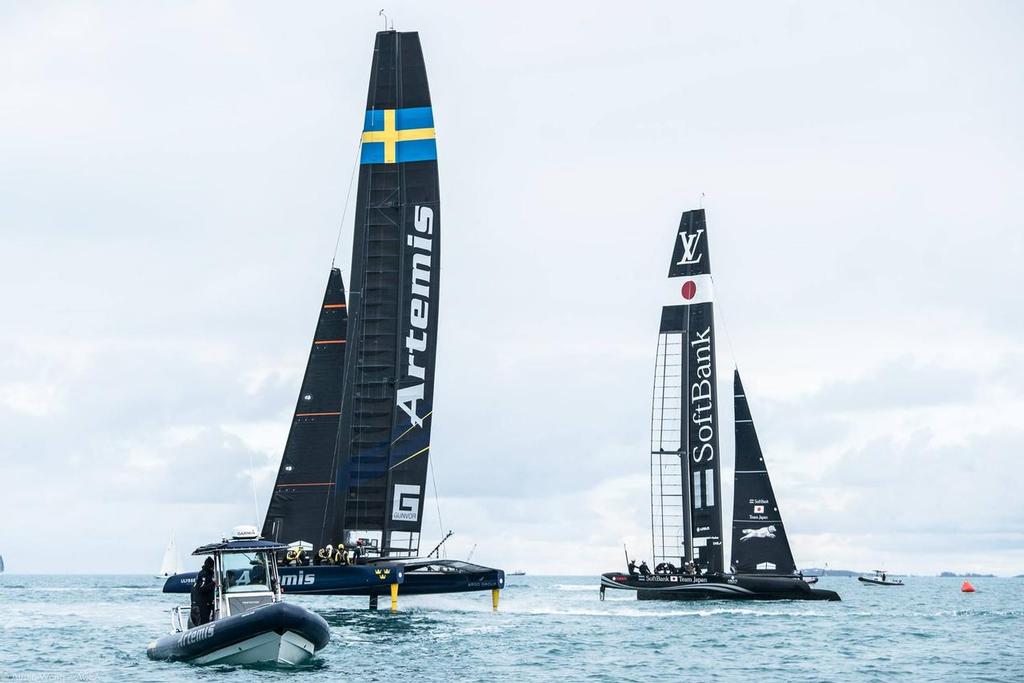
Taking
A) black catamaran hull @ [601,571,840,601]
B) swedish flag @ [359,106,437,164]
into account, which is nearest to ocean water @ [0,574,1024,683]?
black catamaran hull @ [601,571,840,601]

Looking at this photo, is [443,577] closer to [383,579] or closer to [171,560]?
[383,579]

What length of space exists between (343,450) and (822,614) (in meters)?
24.6

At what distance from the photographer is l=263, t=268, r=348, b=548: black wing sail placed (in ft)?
188

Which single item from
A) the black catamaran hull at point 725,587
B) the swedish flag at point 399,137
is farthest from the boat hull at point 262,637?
the black catamaran hull at point 725,587

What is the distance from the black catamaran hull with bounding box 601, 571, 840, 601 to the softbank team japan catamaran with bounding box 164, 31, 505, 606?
57.3 ft

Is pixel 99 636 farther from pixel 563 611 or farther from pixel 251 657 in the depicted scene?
pixel 563 611

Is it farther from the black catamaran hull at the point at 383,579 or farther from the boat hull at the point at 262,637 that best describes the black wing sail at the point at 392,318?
the boat hull at the point at 262,637

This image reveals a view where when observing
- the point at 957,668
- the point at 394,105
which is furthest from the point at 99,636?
the point at 957,668

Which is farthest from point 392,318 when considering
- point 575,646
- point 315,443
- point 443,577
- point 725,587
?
point 725,587

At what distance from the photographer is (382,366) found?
186 feet

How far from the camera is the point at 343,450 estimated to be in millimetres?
56750

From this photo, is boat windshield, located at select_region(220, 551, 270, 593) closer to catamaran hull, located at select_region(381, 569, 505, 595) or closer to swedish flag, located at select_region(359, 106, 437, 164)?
catamaran hull, located at select_region(381, 569, 505, 595)

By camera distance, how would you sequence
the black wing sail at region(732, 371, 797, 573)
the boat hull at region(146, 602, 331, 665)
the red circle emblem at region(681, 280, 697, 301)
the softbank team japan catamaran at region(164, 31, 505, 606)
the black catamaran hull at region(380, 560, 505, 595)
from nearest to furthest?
the boat hull at region(146, 602, 331, 665), the black catamaran hull at region(380, 560, 505, 595), the softbank team japan catamaran at region(164, 31, 505, 606), the black wing sail at region(732, 371, 797, 573), the red circle emblem at region(681, 280, 697, 301)

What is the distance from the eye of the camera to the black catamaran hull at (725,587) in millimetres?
67750
